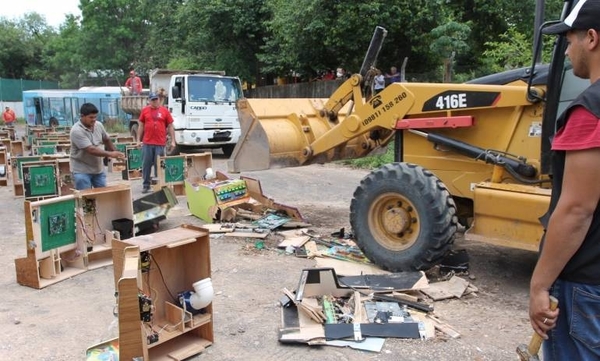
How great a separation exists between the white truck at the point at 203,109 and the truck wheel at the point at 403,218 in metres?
9.87

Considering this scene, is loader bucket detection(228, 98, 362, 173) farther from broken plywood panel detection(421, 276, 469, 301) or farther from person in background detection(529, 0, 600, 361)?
person in background detection(529, 0, 600, 361)

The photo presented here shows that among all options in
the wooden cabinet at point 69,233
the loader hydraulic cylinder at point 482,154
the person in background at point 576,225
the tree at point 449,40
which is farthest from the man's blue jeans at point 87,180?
the tree at point 449,40

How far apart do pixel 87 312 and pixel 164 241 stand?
1.47m

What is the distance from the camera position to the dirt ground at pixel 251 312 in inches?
155

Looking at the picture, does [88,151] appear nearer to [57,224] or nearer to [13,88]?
[57,224]

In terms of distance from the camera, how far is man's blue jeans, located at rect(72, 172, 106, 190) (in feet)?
22.8

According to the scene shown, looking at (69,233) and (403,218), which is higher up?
(403,218)

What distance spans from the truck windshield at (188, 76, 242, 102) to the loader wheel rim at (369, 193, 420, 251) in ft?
33.5

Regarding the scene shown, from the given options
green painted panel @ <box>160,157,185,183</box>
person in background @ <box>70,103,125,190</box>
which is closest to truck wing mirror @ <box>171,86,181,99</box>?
green painted panel @ <box>160,157,185,183</box>

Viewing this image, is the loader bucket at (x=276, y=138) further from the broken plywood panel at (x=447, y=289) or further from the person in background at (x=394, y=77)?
the person in background at (x=394, y=77)

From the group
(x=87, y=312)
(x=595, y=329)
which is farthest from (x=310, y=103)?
(x=595, y=329)

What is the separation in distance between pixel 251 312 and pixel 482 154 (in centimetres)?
267

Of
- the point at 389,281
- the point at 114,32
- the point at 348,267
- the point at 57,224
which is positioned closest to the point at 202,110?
the point at 57,224

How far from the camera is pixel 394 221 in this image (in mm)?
5496
